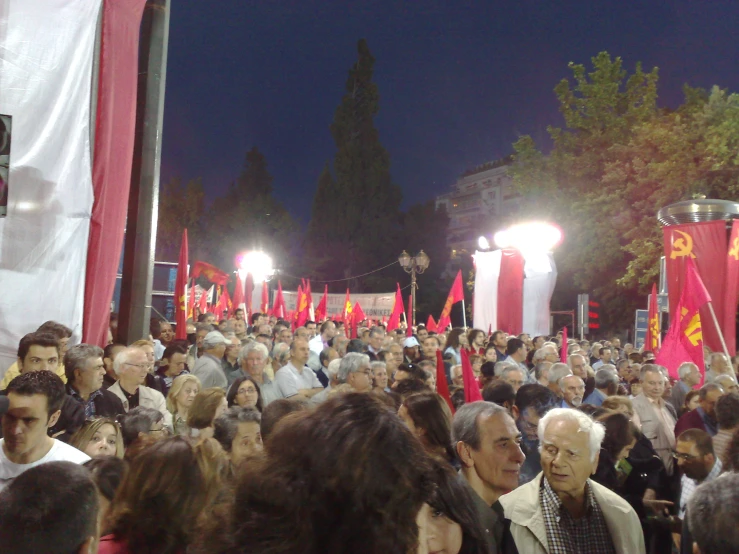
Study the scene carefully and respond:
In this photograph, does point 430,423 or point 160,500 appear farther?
point 430,423

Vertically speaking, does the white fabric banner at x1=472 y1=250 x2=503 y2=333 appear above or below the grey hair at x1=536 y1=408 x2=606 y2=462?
above

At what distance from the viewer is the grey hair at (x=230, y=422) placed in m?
4.33

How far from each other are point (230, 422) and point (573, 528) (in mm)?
2190

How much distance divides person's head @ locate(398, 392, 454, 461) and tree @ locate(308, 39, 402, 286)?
143 feet

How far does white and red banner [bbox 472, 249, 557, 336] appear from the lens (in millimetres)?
16281

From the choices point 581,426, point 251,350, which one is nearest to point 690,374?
point 251,350

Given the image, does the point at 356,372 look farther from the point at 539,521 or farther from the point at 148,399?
the point at 539,521

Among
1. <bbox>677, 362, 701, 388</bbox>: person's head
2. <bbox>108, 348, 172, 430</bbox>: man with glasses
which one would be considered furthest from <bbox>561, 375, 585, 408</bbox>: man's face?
<bbox>108, 348, 172, 430</bbox>: man with glasses

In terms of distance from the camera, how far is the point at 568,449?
3.40m

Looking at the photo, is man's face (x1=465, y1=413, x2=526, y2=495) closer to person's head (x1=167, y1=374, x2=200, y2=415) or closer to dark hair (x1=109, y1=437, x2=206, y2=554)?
dark hair (x1=109, y1=437, x2=206, y2=554)

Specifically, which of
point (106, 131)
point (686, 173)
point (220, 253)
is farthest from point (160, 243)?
point (106, 131)

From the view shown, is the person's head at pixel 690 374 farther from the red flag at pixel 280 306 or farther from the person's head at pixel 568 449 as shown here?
the red flag at pixel 280 306

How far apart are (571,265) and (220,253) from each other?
30.0 m

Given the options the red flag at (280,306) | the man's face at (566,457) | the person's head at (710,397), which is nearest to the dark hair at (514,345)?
the person's head at (710,397)
